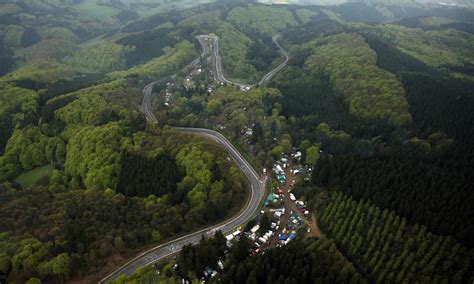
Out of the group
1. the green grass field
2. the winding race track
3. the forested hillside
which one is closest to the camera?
the forested hillside

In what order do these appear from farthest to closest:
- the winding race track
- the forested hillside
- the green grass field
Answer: the green grass field
the winding race track
the forested hillside

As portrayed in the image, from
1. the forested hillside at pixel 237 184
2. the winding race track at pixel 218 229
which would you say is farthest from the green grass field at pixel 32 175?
the winding race track at pixel 218 229

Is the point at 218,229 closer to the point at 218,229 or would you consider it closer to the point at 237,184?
the point at 218,229

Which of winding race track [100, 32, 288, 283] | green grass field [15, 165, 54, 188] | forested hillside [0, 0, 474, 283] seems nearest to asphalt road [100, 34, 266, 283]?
winding race track [100, 32, 288, 283]

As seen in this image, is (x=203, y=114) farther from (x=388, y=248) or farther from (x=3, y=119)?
(x=388, y=248)

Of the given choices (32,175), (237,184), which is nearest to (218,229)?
(237,184)

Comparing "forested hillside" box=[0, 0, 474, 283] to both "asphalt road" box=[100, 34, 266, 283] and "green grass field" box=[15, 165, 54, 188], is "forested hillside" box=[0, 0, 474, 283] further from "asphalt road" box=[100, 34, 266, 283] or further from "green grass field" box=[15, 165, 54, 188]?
"asphalt road" box=[100, 34, 266, 283]

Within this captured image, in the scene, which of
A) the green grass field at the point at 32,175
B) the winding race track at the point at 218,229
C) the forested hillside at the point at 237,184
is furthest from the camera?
the green grass field at the point at 32,175

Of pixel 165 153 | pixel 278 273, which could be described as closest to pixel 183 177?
pixel 165 153

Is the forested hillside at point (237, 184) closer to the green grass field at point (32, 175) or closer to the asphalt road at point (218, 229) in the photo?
the green grass field at point (32, 175)

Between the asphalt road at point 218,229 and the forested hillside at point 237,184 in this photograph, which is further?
the asphalt road at point 218,229
